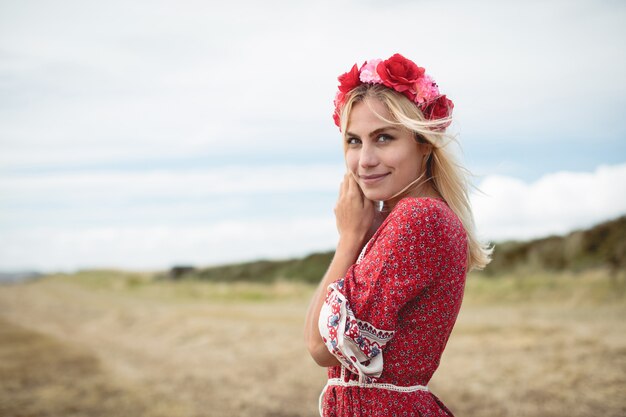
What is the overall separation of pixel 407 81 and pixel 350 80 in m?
0.22

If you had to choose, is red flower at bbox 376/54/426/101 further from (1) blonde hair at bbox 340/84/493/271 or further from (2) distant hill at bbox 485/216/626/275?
(2) distant hill at bbox 485/216/626/275

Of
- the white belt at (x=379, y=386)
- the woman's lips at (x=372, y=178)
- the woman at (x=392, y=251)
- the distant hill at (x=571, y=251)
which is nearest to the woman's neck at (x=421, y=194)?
the woman at (x=392, y=251)

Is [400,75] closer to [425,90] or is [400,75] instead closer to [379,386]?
[425,90]

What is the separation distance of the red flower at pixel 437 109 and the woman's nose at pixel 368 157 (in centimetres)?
26

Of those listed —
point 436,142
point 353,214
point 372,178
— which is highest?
point 436,142

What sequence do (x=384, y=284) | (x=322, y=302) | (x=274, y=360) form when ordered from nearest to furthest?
(x=384, y=284)
(x=322, y=302)
(x=274, y=360)

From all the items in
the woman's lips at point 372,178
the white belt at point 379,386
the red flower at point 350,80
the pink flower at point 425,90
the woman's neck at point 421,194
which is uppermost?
the red flower at point 350,80

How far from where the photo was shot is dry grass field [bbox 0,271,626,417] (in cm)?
668

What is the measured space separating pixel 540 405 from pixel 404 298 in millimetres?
4983

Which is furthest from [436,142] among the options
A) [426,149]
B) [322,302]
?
[322,302]

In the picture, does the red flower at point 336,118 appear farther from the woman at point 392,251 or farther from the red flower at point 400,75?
the red flower at point 400,75

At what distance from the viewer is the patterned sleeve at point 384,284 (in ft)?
6.46

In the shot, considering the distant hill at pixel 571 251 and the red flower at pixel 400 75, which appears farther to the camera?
the distant hill at pixel 571 251

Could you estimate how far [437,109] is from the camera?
2.29 metres
